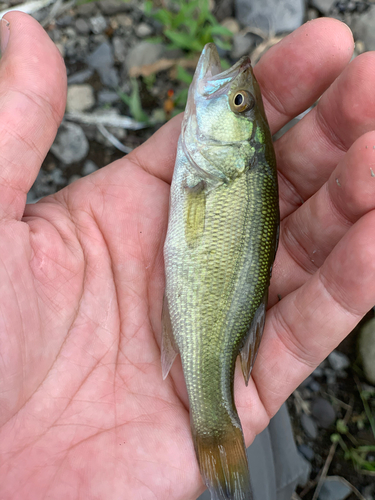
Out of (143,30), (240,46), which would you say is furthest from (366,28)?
(143,30)

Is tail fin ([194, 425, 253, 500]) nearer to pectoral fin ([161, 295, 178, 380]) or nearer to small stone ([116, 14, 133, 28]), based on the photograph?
pectoral fin ([161, 295, 178, 380])

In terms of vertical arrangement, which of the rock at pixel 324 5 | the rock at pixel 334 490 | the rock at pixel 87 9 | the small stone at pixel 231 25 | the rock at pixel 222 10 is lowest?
the rock at pixel 334 490

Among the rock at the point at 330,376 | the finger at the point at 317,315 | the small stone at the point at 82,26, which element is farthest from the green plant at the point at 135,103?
the rock at the point at 330,376

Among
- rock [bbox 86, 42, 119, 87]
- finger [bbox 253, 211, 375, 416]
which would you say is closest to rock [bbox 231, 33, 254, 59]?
rock [bbox 86, 42, 119, 87]

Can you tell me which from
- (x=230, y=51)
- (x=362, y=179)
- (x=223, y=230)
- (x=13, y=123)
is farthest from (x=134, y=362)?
(x=230, y=51)

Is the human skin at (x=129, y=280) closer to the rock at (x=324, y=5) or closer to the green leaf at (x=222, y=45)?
the green leaf at (x=222, y=45)

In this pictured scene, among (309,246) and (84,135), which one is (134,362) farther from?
(84,135)
